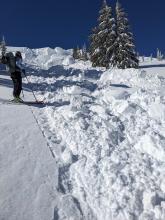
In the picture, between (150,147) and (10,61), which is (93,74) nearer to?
(10,61)

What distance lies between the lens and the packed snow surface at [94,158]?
640cm

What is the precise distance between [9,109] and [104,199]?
6558 mm

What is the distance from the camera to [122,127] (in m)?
9.98

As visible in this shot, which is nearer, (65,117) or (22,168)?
(22,168)

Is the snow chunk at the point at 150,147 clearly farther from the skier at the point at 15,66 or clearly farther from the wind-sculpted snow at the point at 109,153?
the skier at the point at 15,66

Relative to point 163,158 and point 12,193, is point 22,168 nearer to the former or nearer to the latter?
point 12,193

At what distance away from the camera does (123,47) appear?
3991 centimetres

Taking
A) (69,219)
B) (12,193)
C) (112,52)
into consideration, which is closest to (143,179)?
(69,219)

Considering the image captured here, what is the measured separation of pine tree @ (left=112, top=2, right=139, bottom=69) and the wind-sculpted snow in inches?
1002

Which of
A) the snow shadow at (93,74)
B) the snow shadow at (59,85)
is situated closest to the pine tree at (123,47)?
the snow shadow at (93,74)

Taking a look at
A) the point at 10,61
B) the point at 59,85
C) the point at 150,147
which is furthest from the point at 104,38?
the point at 150,147

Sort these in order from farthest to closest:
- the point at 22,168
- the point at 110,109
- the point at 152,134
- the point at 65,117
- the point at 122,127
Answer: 1. the point at 110,109
2. the point at 65,117
3. the point at 122,127
4. the point at 152,134
5. the point at 22,168

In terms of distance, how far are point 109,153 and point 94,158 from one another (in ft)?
1.41

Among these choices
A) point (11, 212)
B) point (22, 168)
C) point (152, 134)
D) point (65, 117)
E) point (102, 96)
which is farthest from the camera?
point (102, 96)
